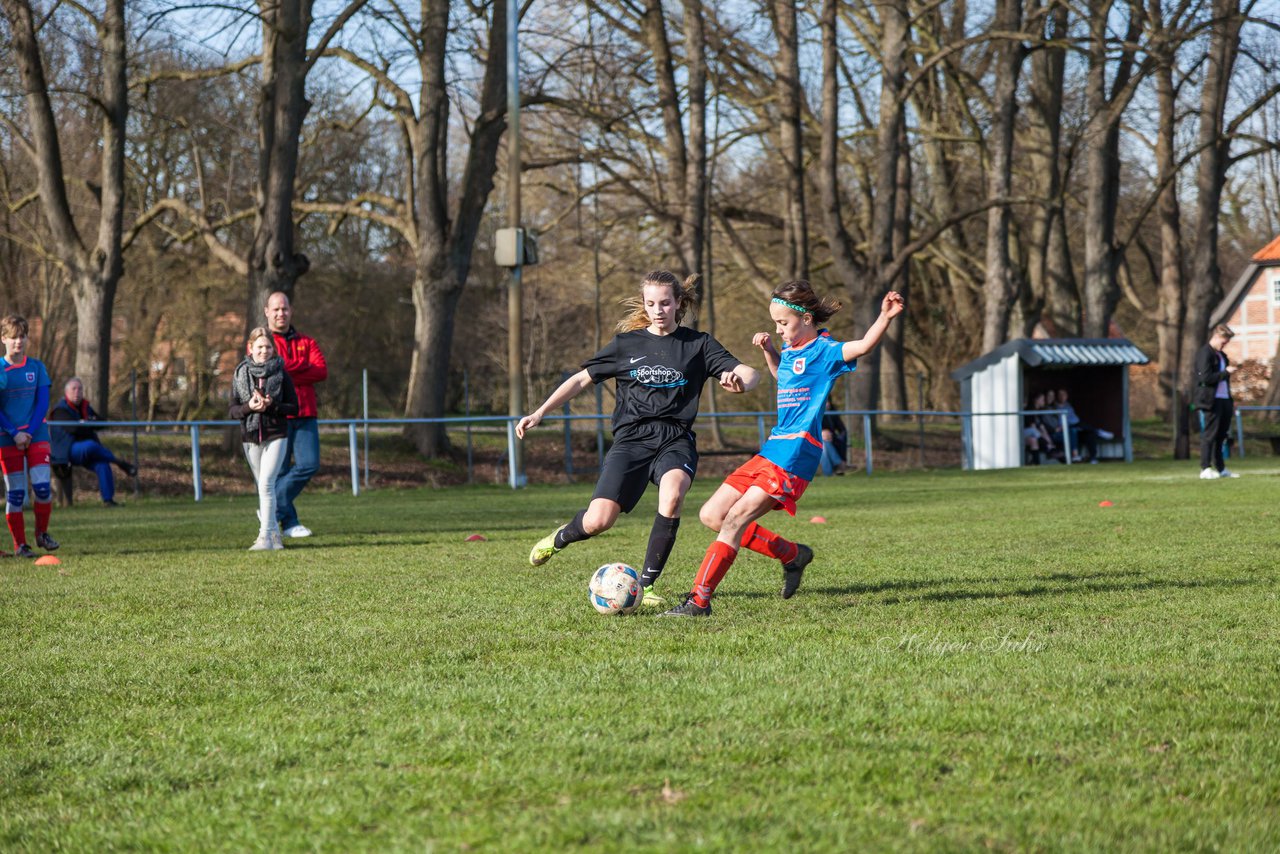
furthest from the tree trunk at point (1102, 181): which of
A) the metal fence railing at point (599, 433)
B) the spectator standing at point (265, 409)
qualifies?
the spectator standing at point (265, 409)

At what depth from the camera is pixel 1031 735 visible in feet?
13.6

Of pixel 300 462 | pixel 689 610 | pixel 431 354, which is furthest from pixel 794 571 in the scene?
pixel 431 354

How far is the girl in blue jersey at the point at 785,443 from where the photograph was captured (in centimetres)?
684

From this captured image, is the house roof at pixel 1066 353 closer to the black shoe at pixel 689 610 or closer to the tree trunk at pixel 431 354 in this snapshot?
the tree trunk at pixel 431 354

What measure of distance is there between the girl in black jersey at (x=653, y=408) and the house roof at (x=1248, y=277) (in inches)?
1619

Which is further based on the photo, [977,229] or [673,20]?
[977,229]

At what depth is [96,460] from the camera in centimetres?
1888

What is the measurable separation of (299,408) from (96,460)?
884cm

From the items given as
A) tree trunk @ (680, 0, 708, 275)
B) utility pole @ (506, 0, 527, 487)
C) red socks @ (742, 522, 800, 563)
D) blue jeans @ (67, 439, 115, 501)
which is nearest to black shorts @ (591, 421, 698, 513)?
red socks @ (742, 522, 800, 563)

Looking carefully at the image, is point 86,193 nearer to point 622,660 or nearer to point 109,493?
point 109,493

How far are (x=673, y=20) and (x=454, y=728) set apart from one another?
25.8m

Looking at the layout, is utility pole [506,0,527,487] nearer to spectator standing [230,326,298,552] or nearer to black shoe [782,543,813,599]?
spectator standing [230,326,298,552]

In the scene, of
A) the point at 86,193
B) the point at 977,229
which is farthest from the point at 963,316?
the point at 86,193

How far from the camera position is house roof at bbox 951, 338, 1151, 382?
1054 inches
